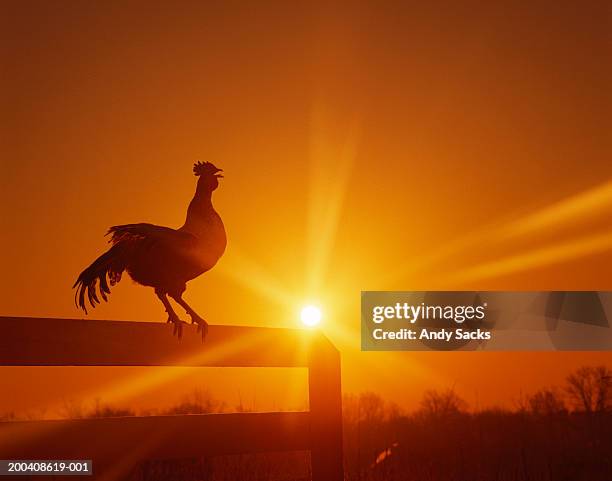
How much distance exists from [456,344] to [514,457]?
9.97 ft

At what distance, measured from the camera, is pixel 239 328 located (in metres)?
5.17

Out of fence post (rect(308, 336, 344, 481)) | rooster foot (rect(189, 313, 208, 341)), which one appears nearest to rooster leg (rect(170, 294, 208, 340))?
rooster foot (rect(189, 313, 208, 341))

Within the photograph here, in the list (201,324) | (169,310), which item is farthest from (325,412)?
(169,310)

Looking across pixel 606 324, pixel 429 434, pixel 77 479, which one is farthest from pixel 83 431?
pixel 606 324

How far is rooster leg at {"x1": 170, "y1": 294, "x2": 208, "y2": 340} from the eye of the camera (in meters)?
5.04

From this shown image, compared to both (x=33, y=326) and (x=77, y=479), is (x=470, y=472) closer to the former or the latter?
(x=77, y=479)

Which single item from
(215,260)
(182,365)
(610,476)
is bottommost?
(610,476)

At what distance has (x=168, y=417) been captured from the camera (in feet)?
15.3

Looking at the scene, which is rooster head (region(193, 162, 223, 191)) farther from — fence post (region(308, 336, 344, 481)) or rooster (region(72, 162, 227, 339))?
fence post (region(308, 336, 344, 481))

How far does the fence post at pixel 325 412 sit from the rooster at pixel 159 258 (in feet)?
3.61

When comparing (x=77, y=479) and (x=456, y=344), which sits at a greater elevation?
(x=456, y=344)

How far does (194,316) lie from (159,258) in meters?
0.68

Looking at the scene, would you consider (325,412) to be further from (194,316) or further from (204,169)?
(204,169)

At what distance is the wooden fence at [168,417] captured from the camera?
4172 millimetres
